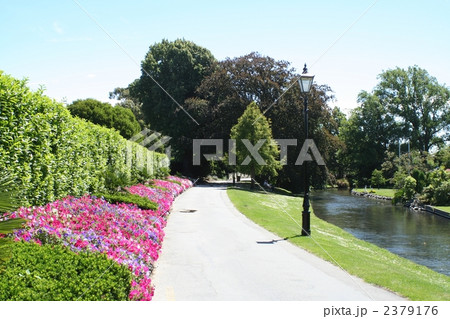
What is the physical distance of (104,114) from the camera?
3916 centimetres

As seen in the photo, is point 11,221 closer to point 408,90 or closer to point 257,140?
point 257,140

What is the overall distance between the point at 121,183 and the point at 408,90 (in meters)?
65.4

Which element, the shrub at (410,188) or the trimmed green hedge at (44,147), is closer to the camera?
the trimmed green hedge at (44,147)

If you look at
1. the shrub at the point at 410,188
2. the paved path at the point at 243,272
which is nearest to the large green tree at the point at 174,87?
the shrub at the point at 410,188

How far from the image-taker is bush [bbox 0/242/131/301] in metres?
4.46

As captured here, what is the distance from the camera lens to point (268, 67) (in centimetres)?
4547

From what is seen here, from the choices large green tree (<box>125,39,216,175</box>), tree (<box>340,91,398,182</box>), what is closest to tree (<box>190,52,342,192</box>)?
large green tree (<box>125,39,216,175</box>)

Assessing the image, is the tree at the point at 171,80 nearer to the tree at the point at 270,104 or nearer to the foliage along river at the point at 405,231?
the tree at the point at 270,104

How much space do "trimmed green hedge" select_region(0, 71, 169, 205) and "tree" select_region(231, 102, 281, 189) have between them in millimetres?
21754

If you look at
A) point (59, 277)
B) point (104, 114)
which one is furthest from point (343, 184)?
point (59, 277)

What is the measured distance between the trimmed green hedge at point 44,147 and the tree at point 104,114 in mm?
24198

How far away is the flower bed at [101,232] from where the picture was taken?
6.68 m

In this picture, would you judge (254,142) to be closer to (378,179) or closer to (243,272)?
(243,272)

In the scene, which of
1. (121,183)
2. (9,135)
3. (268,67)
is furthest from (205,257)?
(268,67)
